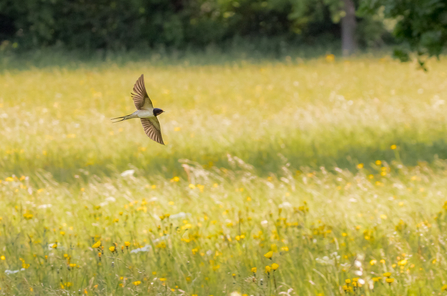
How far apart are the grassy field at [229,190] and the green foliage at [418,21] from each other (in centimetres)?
137

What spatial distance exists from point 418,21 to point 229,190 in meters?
2.68

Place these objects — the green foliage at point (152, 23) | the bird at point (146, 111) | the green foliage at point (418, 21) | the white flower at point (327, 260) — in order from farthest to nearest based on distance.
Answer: the green foliage at point (152, 23) < the green foliage at point (418, 21) < the white flower at point (327, 260) < the bird at point (146, 111)

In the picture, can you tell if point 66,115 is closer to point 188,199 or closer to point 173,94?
point 173,94

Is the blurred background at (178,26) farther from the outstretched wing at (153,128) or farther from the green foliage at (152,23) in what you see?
the outstretched wing at (153,128)

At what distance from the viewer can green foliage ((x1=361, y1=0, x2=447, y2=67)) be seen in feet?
18.0

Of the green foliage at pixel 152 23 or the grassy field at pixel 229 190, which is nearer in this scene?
the grassy field at pixel 229 190

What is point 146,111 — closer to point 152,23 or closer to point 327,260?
point 327,260

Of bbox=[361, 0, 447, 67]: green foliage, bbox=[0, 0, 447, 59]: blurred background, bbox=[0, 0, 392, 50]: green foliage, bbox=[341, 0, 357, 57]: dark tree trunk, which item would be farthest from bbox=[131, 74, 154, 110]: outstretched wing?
bbox=[0, 0, 392, 50]: green foliage

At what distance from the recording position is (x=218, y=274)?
3.55 metres

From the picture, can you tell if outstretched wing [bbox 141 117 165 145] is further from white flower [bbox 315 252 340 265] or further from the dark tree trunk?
the dark tree trunk

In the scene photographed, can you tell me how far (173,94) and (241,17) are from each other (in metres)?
17.9

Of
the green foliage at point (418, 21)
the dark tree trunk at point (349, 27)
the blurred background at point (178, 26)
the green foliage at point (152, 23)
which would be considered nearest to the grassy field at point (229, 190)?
the green foliage at point (418, 21)

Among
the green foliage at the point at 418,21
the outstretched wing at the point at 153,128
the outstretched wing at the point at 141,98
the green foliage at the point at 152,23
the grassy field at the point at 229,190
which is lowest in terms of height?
the grassy field at the point at 229,190

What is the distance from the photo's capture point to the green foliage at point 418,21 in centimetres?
549
